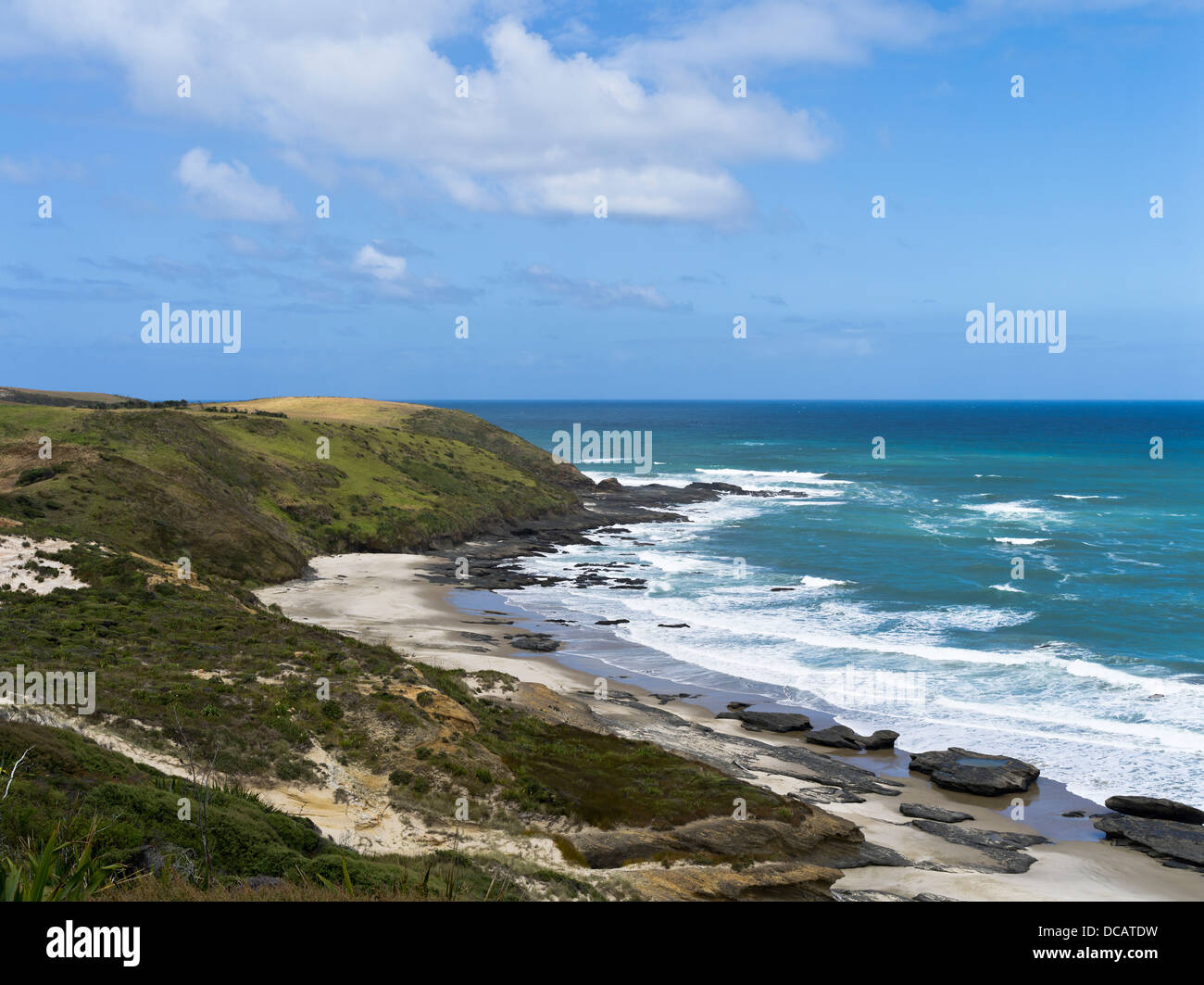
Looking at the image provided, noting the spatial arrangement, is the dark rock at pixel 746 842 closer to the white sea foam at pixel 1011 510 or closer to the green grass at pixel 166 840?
the green grass at pixel 166 840

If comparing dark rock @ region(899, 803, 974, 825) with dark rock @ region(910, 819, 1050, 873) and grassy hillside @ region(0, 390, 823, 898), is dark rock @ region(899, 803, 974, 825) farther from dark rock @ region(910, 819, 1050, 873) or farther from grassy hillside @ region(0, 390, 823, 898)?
grassy hillside @ region(0, 390, 823, 898)

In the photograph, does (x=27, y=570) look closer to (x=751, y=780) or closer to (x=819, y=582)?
(x=751, y=780)

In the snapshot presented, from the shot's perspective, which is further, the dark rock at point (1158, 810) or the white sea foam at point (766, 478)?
the white sea foam at point (766, 478)

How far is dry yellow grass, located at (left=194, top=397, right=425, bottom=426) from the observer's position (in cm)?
10706

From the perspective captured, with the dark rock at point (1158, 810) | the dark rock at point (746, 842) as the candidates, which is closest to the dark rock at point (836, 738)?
the dark rock at point (1158, 810)

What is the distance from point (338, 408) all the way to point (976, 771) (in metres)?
106

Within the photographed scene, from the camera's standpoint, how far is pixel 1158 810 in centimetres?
2428

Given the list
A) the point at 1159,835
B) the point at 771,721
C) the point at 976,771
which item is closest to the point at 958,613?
the point at 771,721

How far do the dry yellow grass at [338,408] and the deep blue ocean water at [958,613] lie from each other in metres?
41.9

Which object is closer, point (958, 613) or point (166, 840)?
point (166, 840)

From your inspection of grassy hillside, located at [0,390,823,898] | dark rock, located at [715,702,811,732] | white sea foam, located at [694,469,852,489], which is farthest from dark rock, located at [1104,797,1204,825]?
white sea foam, located at [694,469,852,489]

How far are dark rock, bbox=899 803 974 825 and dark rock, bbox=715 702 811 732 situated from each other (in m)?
6.57

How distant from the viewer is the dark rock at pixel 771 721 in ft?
103
